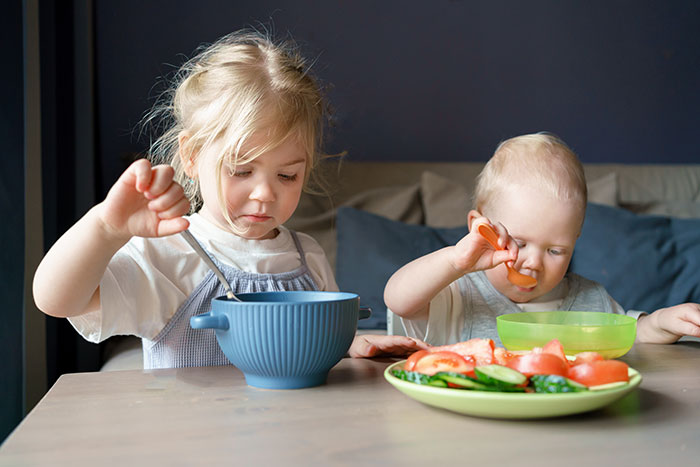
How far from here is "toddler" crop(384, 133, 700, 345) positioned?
1087mm

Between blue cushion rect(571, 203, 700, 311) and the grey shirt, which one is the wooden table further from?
blue cushion rect(571, 203, 700, 311)

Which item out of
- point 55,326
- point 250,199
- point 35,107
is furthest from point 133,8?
point 250,199

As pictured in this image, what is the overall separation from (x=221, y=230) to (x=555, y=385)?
0.61 m

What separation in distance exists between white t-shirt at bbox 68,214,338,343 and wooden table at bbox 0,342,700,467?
0.48ft

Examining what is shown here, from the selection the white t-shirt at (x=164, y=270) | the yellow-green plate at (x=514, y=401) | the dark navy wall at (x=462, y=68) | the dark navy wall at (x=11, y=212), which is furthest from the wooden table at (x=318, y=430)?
the dark navy wall at (x=462, y=68)

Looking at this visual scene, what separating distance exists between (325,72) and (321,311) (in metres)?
2.08

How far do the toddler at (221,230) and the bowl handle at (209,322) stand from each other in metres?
0.15

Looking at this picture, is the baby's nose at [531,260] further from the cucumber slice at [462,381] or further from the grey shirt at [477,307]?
the cucumber slice at [462,381]

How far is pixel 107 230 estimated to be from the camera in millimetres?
692

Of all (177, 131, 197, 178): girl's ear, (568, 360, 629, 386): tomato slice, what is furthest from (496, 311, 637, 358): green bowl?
(177, 131, 197, 178): girl's ear

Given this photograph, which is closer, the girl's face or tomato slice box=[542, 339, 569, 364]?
tomato slice box=[542, 339, 569, 364]

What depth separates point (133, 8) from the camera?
2.39 meters

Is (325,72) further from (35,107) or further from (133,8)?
(35,107)

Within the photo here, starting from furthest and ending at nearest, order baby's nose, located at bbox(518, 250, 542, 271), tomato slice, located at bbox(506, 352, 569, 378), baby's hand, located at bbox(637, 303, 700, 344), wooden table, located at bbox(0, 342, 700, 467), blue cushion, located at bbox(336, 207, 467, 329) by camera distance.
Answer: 1. blue cushion, located at bbox(336, 207, 467, 329)
2. baby's nose, located at bbox(518, 250, 542, 271)
3. baby's hand, located at bbox(637, 303, 700, 344)
4. tomato slice, located at bbox(506, 352, 569, 378)
5. wooden table, located at bbox(0, 342, 700, 467)
